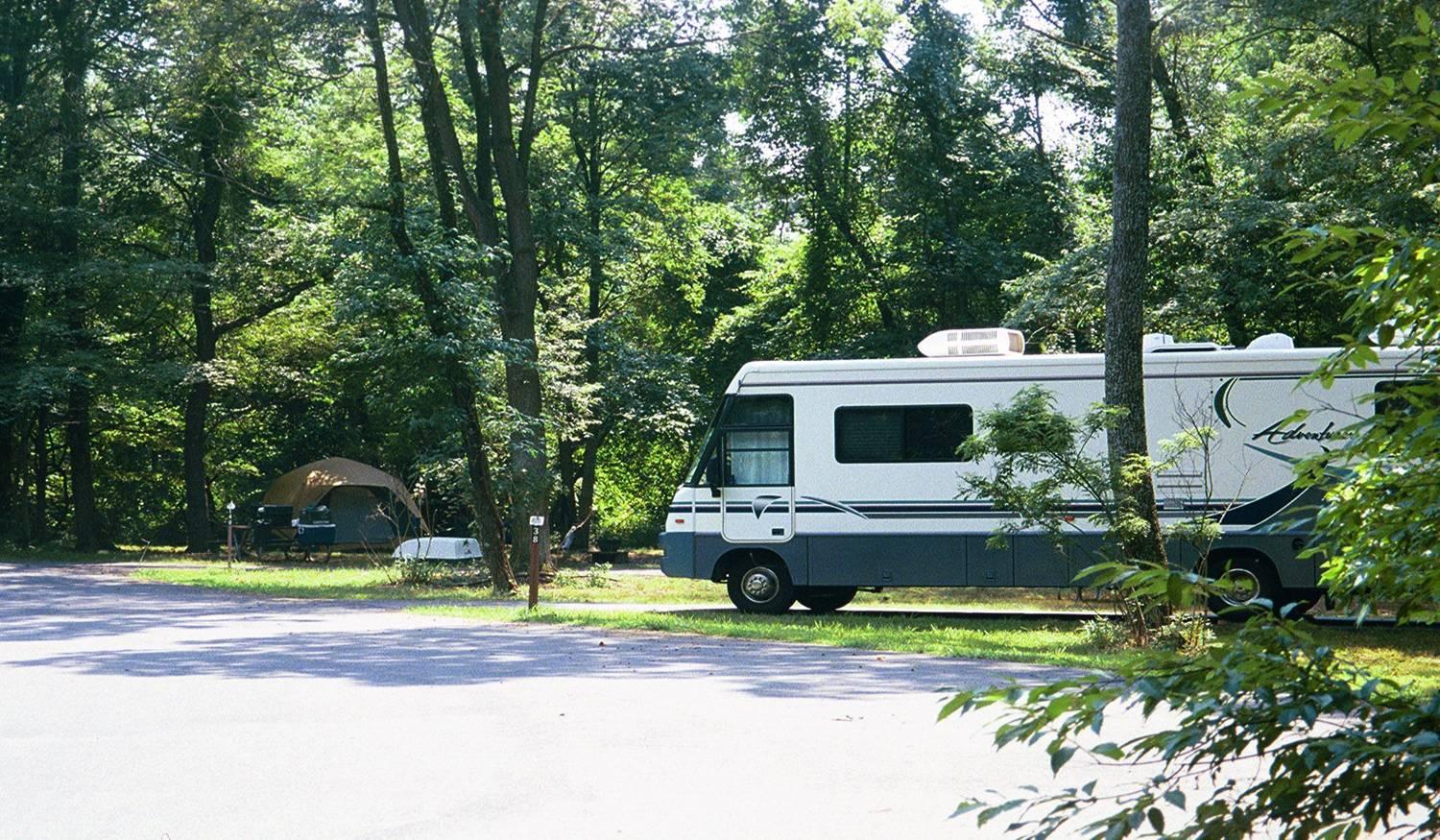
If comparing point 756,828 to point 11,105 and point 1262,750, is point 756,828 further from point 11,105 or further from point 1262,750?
point 11,105

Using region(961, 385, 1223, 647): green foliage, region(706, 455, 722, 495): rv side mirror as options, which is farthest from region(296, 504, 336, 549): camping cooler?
region(961, 385, 1223, 647): green foliage

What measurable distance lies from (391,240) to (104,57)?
1687cm

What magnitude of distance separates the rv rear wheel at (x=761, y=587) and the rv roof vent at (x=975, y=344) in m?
3.20

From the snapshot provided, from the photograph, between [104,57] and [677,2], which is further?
[104,57]

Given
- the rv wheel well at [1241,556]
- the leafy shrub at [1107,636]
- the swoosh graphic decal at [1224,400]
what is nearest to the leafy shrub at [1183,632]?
the leafy shrub at [1107,636]

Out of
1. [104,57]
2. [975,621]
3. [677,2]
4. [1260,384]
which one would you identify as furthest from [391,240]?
[104,57]

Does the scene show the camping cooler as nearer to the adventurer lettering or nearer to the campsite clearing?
the campsite clearing

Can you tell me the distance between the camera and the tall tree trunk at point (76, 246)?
32906 mm

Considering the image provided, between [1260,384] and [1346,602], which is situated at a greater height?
[1260,384]

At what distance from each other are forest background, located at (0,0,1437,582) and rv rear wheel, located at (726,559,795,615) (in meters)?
4.80

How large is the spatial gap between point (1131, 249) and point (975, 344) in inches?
149

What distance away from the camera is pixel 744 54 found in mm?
25203

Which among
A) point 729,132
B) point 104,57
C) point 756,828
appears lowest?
point 756,828

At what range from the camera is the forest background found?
856 inches
